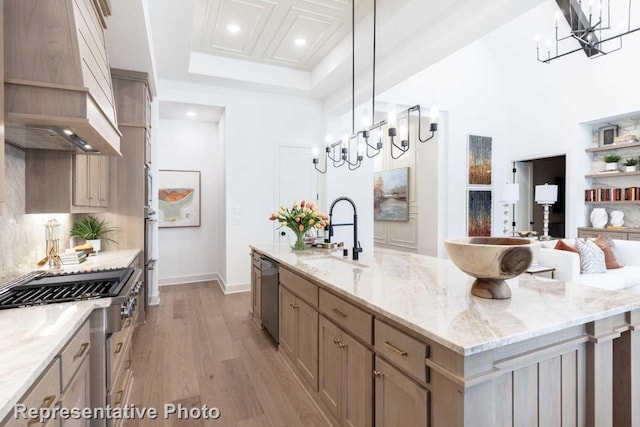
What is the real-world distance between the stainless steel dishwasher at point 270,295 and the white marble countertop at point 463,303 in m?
0.74

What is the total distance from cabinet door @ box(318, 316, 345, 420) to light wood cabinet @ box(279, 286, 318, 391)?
0.08 meters

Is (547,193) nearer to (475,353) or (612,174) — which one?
(612,174)

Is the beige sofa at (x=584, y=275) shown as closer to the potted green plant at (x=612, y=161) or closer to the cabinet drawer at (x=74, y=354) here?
the potted green plant at (x=612, y=161)

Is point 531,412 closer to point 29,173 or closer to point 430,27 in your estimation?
point 29,173

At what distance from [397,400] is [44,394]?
46.9 inches

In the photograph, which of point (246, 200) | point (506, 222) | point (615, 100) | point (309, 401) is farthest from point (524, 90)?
point (309, 401)

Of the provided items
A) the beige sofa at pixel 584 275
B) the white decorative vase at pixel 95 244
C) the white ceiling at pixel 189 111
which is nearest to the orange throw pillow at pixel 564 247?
the beige sofa at pixel 584 275

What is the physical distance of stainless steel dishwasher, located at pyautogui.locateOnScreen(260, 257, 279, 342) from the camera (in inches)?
112

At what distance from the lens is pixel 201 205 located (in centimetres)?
582

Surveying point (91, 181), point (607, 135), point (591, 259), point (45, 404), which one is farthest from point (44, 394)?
point (607, 135)

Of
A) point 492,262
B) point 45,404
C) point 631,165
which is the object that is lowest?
point 45,404

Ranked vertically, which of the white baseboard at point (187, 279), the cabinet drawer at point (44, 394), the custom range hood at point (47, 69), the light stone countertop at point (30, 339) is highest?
the custom range hood at point (47, 69)

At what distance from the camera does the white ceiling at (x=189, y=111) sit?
16.2 feet

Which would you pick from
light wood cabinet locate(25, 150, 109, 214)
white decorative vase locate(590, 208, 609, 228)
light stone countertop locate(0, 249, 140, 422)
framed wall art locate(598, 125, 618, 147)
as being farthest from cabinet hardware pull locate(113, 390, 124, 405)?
framed wall art locate(598, 125, 618, 147)
